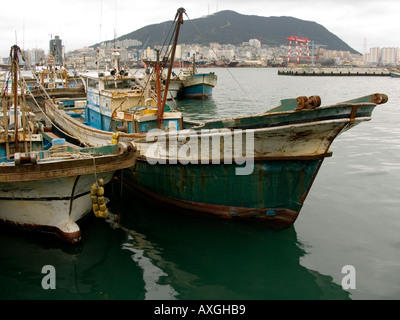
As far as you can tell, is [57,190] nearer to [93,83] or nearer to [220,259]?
[220,259]

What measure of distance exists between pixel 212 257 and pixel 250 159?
2.21m

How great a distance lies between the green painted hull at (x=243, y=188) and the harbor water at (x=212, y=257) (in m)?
0.34

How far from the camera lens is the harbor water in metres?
6.71

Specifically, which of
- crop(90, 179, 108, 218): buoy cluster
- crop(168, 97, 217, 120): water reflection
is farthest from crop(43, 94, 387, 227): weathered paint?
crop(168, 97, 217, 120): water reflection

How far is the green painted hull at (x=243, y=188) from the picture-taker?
27.4 ft

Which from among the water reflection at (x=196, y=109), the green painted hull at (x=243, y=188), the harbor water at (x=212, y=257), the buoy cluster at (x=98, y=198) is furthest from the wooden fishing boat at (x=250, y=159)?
the water reflection at (x=196, y=109)

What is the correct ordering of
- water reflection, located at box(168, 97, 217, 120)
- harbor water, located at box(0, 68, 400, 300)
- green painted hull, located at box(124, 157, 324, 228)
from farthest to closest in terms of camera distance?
water reflection, located at box(168, 97, 217, 120)
green painted hull, located at box(124, 157, 324, 228)
harbor water, located at box(0, 68, 400, 300)

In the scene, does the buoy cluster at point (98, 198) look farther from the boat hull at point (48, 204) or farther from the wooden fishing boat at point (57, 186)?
the boat hull at point (48, 204)

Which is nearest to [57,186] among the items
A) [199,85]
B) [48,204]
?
[48,204]

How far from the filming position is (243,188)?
8.69 meters

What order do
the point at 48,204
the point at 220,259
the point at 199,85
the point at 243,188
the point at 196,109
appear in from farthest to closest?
1. the point at 199,85
2. the point at 196,109
3. the point at 243,188
4. the point at 48,204
5. the point at 220,259

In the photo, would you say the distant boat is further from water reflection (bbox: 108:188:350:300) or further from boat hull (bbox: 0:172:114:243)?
boat hull (bbox: 0:172:114:243)

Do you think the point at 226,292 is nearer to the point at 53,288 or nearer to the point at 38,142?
the point at 53,288
